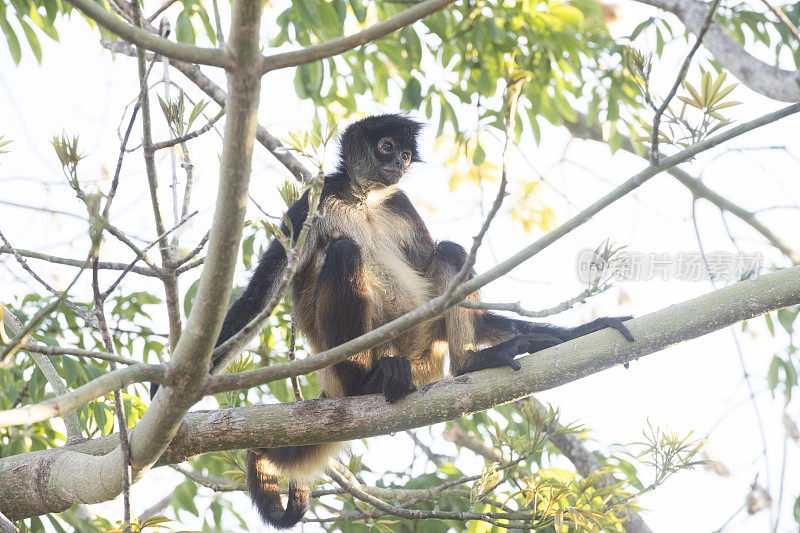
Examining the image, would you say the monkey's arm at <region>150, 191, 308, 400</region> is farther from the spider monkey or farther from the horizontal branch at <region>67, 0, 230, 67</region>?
the horizontal branch at <region>67, 0, 230, 67</region>

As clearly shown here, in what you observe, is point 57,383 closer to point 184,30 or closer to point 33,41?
point 33,41

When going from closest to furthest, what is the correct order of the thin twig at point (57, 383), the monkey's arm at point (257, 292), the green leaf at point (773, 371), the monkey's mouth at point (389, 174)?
the thin twig at point (57, 383) → the monkey's arm at point (257, 292) → the monkey's mouth at point (389, 174) → the green leaf at point (773, 371)

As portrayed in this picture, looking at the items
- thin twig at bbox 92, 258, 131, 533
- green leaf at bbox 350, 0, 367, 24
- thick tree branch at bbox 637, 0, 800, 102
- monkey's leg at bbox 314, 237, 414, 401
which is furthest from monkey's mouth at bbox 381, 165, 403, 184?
thin twig at bbox 92, 258, 131, 533

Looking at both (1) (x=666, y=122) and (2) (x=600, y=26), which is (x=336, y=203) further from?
(1) (x=666, y=122)

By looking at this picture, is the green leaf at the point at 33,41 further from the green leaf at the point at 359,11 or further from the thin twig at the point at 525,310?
the thin twig at the point at 525,310

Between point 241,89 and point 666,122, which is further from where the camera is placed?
point 666,122

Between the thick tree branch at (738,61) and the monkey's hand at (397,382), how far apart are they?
8.30 ft

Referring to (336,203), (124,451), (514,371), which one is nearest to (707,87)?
(514,371)

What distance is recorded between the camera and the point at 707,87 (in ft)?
8.39

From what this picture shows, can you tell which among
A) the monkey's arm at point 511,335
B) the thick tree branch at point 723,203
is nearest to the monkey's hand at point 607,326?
the monkey's arm at point 511,335

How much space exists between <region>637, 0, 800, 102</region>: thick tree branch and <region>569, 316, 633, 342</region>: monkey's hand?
5.28 feet

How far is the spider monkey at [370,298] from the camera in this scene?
3.99m

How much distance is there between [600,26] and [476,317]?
8.28ft

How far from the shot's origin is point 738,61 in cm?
450
